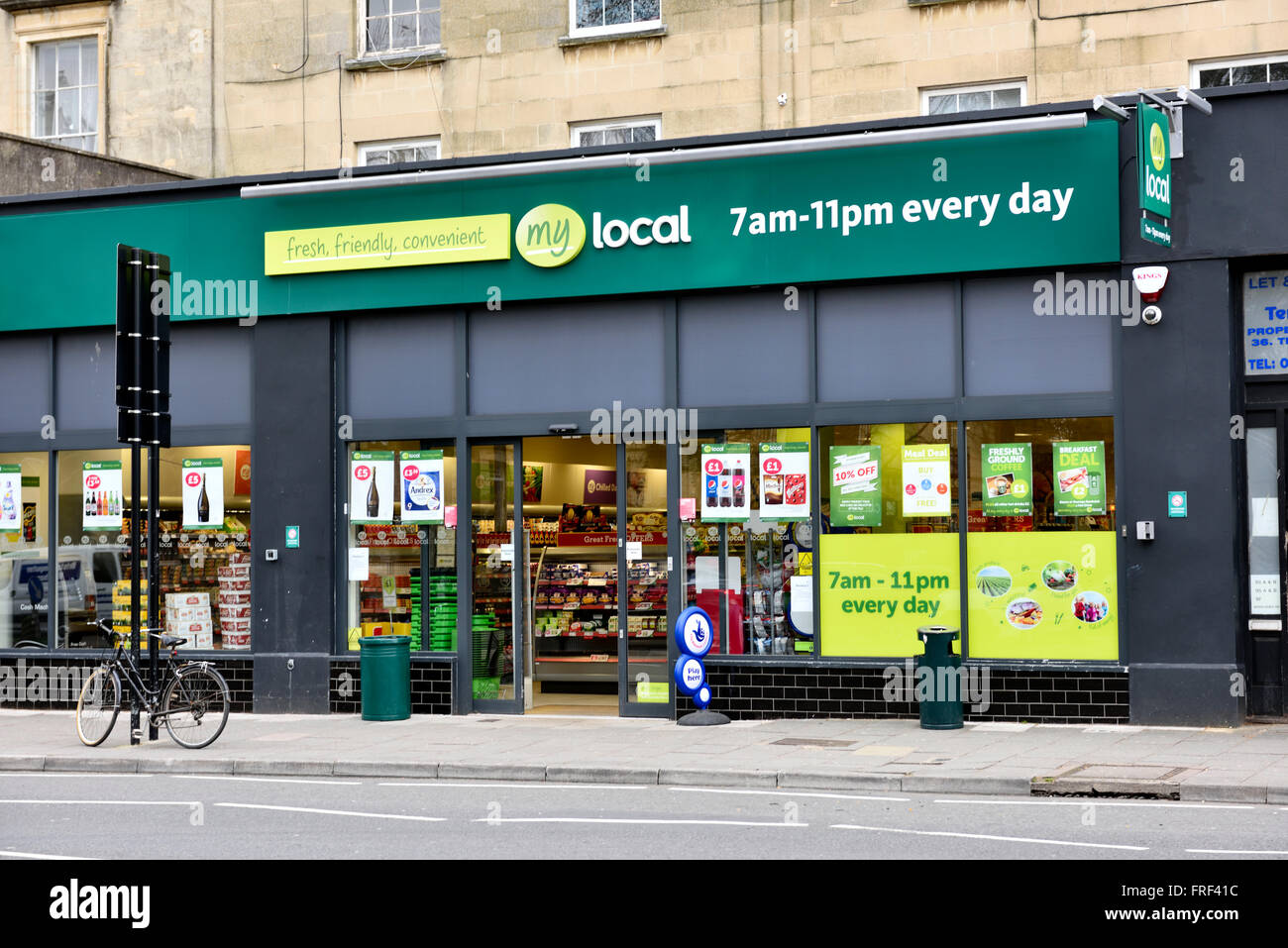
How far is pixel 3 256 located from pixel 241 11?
15.0 ft

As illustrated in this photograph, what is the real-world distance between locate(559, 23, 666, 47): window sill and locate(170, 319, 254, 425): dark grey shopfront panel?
17.2ft

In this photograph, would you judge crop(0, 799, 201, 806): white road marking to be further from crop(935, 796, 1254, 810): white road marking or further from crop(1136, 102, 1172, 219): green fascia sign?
crop(1136, 102, 1172, 219): green fascia sign

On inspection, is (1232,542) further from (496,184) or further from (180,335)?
(180,335)

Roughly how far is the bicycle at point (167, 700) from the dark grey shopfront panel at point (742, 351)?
5570mm

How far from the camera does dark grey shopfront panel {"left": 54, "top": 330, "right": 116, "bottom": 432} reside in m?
18.5

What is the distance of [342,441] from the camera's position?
17625mm

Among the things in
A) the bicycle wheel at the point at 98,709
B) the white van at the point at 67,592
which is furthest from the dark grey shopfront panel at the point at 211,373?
the bicycle wheel at the point at 98,709

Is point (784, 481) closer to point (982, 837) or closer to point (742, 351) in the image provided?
point (742, 351)

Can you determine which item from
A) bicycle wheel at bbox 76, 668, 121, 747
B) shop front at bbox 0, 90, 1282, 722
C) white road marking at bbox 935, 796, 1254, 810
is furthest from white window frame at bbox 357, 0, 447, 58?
white road marking at bbox 935, 796, 1254, 810

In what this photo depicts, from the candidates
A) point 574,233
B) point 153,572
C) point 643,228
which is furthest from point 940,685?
point 153,572

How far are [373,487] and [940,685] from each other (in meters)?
6.62

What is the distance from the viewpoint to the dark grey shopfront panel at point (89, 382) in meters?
18.5

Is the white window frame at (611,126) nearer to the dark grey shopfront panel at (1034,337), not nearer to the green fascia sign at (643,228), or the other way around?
the green fascia sign at (643,228)

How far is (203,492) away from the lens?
1816 cm
